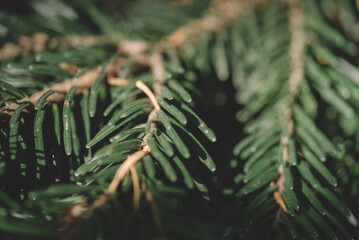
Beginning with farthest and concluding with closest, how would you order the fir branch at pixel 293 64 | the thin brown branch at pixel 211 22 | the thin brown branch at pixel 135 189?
the thin brown branch at pixel 211 22 → the fir branch at pixel 293 64 → the thin brown branch at pixel 135 189

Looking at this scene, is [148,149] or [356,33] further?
[356,33]

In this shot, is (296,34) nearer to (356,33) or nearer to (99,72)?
(356,33)

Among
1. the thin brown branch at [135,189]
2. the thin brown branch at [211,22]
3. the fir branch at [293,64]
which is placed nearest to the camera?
the thin brown branch at [135,189]

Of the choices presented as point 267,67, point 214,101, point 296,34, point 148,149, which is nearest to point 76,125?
point 148,149

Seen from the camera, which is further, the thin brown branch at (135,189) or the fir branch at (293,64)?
the fir branch at (293,64)

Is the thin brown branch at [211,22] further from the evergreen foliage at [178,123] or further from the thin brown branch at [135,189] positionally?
the thin brown branch at [135,189]

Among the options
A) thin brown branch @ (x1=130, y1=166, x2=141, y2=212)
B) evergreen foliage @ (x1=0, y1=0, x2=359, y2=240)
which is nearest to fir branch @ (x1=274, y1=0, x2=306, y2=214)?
evergreen foliage @ (x1=0, y1=0, x2=359, y2=240)

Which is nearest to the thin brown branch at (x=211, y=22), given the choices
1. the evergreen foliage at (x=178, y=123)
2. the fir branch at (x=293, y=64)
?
the evergreen foliage at (x=178, y=123)

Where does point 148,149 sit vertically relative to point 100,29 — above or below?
below

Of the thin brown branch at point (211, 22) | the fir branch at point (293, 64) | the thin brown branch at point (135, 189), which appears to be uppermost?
the thin brown branch at point (211, 22)
